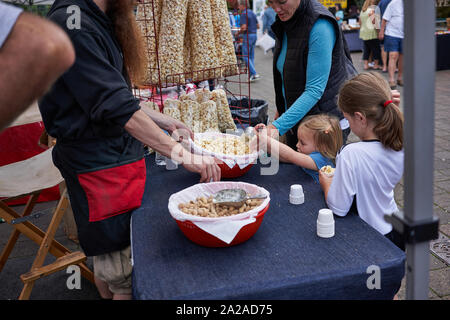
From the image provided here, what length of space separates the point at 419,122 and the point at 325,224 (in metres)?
0.69

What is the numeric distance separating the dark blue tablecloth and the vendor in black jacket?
17cm

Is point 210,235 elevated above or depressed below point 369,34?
below

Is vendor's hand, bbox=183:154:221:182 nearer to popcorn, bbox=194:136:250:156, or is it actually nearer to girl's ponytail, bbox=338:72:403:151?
popcorn, bbox=194:136:250:156

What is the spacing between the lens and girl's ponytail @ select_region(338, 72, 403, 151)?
5.80ft

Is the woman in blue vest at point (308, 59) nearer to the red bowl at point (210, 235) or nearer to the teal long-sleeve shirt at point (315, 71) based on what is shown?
the teal long-sleeve shirt at point (315, 71)

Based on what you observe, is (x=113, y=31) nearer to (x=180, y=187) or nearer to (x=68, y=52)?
(x=180, y=187)

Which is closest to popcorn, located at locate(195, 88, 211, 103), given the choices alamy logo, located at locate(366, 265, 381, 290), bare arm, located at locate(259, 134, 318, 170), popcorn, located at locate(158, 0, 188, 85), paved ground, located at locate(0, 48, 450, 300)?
popcorn, located at locate(158, 0, 188, 85)

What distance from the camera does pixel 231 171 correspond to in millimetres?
2207

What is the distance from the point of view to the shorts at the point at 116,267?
189 centimetres

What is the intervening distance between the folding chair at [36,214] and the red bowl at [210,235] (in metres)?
1.32

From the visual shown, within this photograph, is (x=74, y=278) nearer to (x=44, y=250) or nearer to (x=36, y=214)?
(x=44, y=250)

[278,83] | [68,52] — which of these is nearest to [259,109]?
[278,83]

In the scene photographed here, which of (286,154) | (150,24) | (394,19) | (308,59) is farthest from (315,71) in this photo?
(394,19)

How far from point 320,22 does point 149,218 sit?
1.53 m
